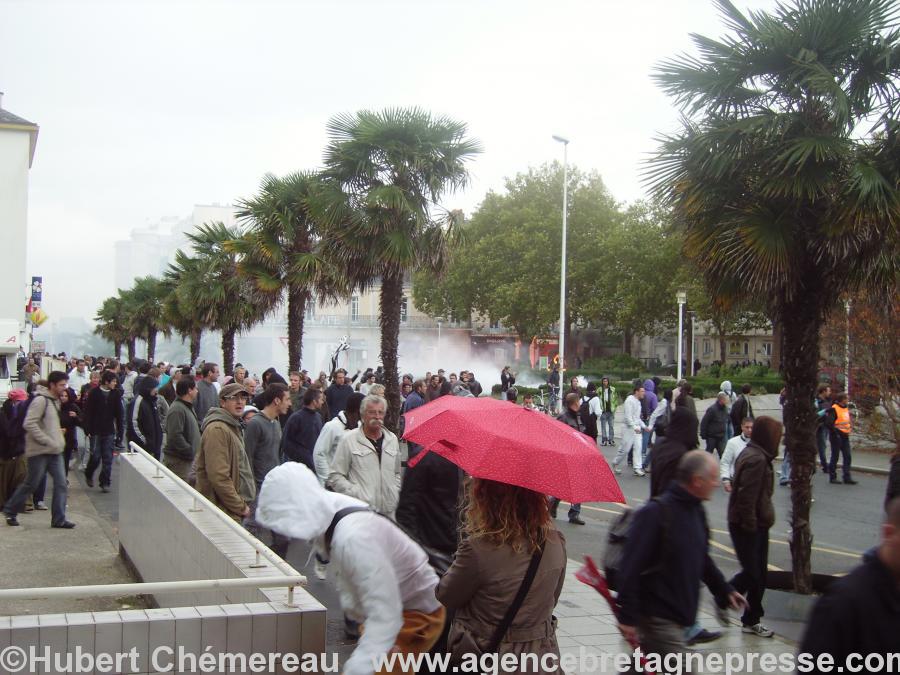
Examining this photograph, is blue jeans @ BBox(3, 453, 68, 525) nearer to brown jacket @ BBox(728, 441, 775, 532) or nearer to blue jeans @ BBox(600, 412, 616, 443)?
brown jacket @ BBox(728, 441, 775, 532)

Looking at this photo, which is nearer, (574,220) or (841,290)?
(841,290)

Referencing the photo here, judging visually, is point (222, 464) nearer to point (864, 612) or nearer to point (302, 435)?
point (302, 435)

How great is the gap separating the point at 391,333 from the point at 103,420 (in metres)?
6.75

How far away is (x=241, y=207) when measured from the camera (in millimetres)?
24359

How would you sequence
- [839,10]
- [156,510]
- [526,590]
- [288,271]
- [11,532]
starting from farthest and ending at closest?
[288,271]
[11,532]
[839,10]
[156,510]
[526,590]

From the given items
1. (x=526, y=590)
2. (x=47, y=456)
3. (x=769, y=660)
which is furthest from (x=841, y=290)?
(x=47, y=456)

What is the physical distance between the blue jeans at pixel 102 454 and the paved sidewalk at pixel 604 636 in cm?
876

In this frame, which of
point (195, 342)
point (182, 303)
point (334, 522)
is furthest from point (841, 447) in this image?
point (195, 342)

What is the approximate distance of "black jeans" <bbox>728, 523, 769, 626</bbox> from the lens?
23.4 ft

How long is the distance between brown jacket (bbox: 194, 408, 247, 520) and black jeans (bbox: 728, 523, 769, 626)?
3.88 m

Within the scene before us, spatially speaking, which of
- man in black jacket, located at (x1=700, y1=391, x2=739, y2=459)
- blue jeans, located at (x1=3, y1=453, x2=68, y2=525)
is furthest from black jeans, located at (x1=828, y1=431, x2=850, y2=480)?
blue jeans, located at (x1=3, y1=453, x2=68, y2=525)

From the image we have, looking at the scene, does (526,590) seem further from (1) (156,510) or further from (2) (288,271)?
(2) (288,271)

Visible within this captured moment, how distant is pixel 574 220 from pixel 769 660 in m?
56.2

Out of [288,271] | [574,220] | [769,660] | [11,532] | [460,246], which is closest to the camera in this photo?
[769,660]
